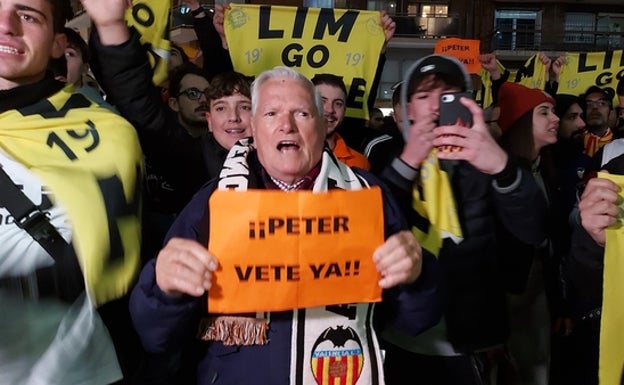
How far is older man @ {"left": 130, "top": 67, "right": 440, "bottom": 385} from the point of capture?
149 centimetres

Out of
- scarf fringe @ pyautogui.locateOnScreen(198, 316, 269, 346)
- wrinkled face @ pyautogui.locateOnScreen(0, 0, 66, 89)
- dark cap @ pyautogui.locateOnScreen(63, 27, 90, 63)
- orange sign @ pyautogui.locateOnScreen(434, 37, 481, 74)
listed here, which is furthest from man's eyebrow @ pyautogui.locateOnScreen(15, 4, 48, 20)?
orange sign @ pyautogui.locateOnScreen(434, 37, 481, 74)

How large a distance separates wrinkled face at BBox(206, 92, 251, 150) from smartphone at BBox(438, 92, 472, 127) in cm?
81

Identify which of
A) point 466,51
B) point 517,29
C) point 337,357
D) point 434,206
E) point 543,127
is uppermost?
point 517,29

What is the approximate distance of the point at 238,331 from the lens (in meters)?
1.59

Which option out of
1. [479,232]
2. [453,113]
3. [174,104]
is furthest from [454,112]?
[174,104]

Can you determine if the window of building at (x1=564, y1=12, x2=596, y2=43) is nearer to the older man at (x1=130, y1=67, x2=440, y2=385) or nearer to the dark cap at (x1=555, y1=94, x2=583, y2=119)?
the dark cap at (x1=555, y1=94, x2=583, y2=119)

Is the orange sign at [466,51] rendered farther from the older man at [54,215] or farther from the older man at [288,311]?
the older man at [54,215]

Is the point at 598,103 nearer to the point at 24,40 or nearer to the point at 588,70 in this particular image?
the point at 588,70

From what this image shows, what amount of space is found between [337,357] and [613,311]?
0.77m

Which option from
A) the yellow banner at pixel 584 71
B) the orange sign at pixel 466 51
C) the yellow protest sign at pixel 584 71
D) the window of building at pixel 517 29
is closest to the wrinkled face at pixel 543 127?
the orange sign at pixel 466 51

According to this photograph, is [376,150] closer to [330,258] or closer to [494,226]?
[494,226]

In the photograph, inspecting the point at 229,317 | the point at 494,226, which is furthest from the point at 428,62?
the point at 229,317

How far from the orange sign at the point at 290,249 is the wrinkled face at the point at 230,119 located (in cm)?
100

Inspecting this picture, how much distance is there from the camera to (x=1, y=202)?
1.45 metres
